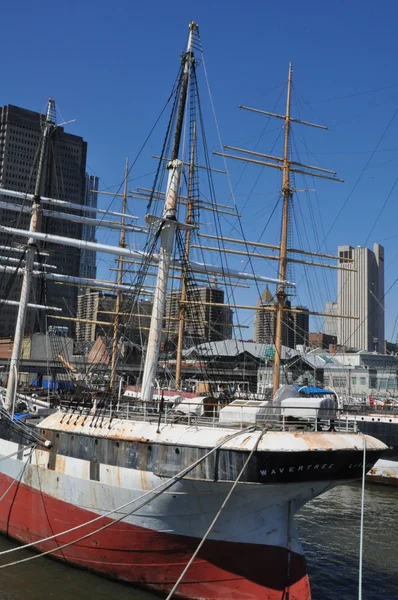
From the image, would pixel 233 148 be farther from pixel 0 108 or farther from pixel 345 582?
pixel 0 108

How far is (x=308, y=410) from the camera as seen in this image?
55.6ft

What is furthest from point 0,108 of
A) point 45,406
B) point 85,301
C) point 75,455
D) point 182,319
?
point 75,455

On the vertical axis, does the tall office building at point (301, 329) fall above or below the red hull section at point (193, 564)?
above

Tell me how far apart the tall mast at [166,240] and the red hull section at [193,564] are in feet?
14.8

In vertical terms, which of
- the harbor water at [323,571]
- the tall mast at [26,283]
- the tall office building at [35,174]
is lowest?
Answer: the harbor water at [323,571]

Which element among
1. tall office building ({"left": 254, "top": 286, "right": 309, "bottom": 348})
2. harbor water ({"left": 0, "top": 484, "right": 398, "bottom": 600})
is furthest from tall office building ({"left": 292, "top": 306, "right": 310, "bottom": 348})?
harbor water ({"left": 0, "top": 484, "right": 398, "bottom": 600})

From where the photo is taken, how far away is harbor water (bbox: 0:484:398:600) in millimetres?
15891

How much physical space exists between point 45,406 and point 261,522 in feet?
39.7

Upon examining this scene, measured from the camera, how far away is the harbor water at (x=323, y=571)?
15.9 meters

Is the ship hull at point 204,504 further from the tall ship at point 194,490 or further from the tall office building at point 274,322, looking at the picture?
the tall office building at point 274,322

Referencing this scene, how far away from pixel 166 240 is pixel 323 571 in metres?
11.6

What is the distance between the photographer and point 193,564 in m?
15.6

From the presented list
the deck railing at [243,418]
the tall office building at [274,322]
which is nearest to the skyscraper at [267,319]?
the tall office building at [274,322]

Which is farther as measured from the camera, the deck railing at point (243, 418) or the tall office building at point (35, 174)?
the tall office building at point (35, 174)
